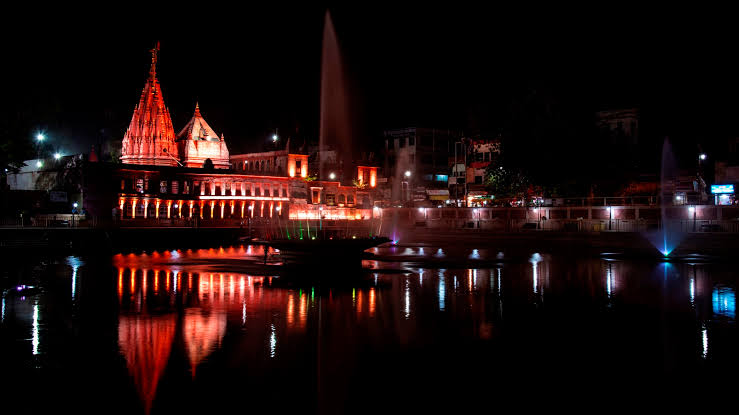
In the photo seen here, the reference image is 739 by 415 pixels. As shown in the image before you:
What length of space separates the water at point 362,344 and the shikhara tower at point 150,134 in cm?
7529

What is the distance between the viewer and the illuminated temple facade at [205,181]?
278 ft

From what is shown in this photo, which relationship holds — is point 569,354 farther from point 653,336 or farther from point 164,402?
point 164,402

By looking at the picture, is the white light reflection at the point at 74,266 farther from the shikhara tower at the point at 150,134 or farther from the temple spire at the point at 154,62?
the temple spire at the point at 154,62

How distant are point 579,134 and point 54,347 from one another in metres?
57.9

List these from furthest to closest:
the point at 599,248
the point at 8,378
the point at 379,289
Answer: the point at 599,248
the point at 379,289
the point at 8,378

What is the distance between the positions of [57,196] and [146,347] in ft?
217

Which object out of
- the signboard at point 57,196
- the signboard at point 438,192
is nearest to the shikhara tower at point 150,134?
the signboard at point 57,196

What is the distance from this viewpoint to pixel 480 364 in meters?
12.2

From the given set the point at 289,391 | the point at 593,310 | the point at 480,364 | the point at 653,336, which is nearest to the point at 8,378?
the point at 289,391

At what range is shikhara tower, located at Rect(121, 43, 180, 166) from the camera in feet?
319

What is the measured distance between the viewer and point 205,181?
91188 millimetres

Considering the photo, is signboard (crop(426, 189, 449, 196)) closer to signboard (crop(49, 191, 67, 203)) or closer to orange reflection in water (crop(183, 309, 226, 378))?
signboard (crop(49, 191, 67, 203))

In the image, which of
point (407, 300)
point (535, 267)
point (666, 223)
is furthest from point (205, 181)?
point (407, 300)

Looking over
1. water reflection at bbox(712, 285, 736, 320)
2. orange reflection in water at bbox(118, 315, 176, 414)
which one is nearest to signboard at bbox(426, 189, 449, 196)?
water reflection at bbox(712, 285, 736, 320)
